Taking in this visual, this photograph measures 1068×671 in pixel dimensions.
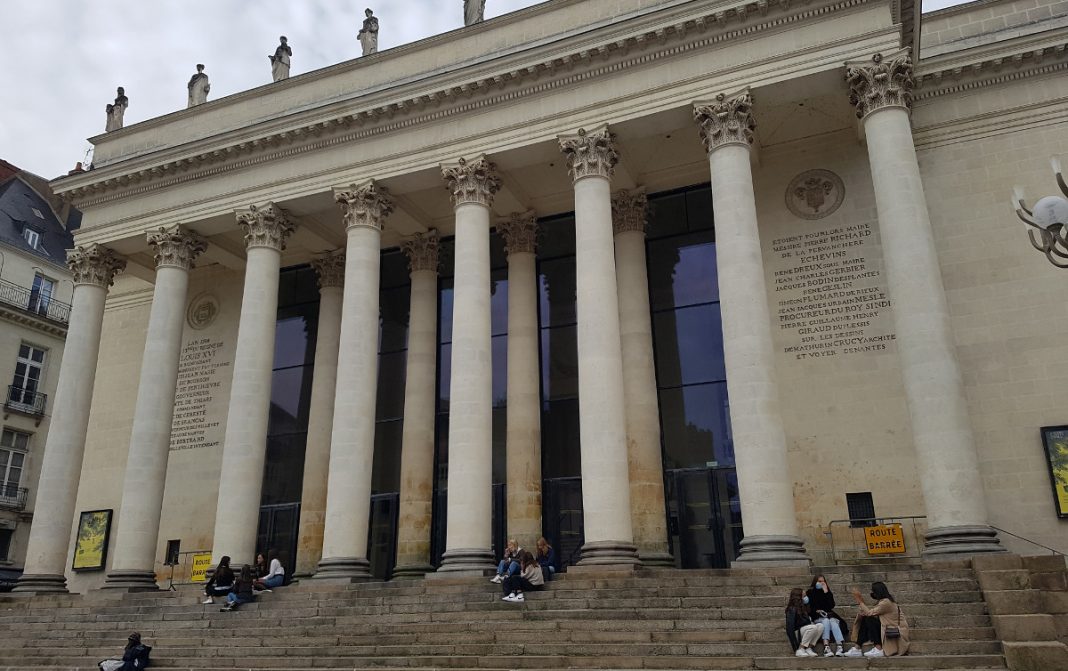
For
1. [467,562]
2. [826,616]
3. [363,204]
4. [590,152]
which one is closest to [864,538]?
[826,616]

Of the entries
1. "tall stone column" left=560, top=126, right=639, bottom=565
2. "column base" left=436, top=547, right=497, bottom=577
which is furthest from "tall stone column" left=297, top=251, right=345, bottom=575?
"tall stone column" left=560, top=126, right=639, bottom=565

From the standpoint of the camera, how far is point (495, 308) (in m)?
28.4

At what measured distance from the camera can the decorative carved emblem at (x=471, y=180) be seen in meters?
23.3

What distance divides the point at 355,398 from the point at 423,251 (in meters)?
7.07

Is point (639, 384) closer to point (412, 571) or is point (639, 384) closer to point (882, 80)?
point (412, 571)

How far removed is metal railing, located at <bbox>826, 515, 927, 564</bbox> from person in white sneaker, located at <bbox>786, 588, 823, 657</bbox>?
777cm

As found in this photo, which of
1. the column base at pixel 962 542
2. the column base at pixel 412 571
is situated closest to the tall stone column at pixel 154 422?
the column base at pixel 412 571

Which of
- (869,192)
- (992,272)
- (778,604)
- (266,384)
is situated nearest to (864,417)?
(992,272)

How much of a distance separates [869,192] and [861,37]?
4.69 m

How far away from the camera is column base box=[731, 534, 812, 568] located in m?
17.2

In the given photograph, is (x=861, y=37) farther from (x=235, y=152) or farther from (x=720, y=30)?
(x=235, y=152)

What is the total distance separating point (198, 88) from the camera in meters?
30.6

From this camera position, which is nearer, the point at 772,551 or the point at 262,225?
the point at 772,551

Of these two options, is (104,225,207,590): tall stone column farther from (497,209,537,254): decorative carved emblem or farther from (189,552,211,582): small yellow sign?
(497,209,537,254): decorative carved emblem
